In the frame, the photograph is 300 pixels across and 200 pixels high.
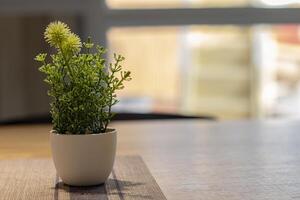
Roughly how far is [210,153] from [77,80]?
1.82 feet

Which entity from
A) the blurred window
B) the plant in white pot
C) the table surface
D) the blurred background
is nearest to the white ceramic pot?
the plant in white pot

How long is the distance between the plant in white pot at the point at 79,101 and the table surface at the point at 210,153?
144 millimetres

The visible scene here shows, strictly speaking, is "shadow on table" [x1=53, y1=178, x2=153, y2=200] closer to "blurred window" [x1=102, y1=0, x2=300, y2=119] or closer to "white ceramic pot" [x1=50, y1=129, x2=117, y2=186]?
"white ceramic pot" [x1=50, y1=129, x2=117, y2=186]

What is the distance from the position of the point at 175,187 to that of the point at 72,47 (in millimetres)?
313

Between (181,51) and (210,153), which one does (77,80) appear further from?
(181,51)

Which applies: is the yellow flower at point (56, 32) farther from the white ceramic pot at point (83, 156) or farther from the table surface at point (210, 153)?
the table surface at point (210, 153)

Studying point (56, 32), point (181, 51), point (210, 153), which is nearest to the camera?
point (56, 32)

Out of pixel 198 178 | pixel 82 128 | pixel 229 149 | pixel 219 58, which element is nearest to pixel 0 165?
pixel 82 128

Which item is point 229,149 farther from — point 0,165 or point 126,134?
point 0,165

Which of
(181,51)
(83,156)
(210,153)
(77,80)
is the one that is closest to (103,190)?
(83,156)

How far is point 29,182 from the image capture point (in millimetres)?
1003

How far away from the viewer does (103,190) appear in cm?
93

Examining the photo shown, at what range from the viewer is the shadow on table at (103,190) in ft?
2.93

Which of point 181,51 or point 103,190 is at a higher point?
point 181,51
